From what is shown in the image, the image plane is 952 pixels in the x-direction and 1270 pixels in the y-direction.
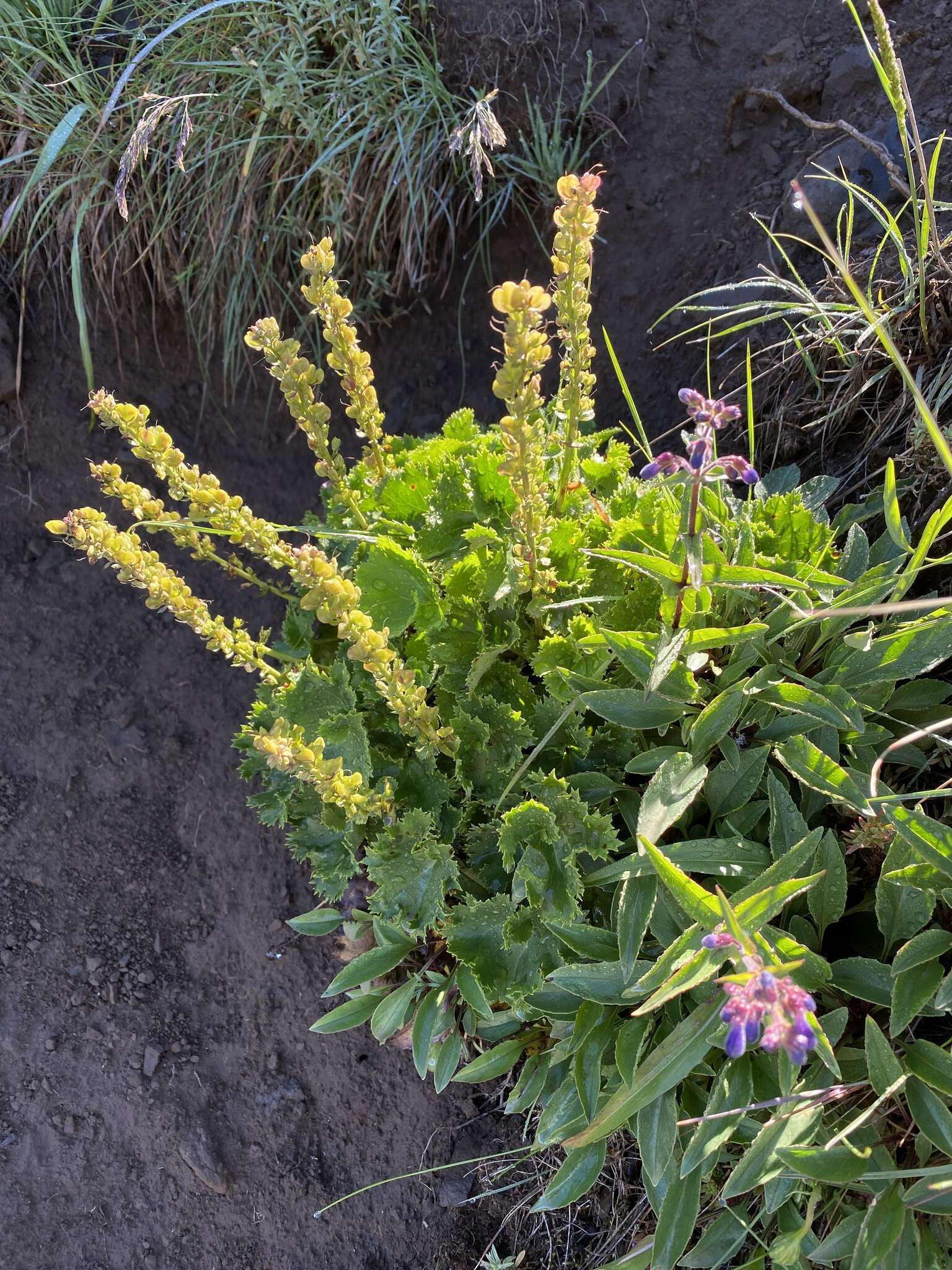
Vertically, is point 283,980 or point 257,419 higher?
point 257,419

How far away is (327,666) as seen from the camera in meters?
1.83

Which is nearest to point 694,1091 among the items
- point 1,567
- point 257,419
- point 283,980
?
point 283,980

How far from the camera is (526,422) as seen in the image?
3.91 feet

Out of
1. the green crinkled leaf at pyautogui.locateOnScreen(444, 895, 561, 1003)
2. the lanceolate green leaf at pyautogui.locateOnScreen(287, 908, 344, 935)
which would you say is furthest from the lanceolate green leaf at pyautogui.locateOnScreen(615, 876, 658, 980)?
the lanceolate green leaf at pyautogui.locateOnScreen(287, 908, 344, 935)

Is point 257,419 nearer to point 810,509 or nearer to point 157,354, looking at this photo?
point 157,354

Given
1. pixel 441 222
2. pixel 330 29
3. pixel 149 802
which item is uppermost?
pixel 330 29

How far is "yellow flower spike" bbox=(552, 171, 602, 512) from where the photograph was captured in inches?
45.4

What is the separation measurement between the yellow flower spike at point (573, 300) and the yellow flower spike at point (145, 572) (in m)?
0.59

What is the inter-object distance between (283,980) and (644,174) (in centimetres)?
246

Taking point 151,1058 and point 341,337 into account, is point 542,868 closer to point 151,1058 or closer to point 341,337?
point 341,337

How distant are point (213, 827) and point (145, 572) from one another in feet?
5.21

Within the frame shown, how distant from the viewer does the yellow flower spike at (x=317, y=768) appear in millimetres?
1147

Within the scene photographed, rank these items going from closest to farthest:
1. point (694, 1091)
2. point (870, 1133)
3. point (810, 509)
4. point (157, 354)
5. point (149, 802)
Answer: point (870, 1133) < point (694, 1091) < point (810, 509) < point (149, 802) < point (157, 354)

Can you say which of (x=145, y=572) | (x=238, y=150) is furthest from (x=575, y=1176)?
(x=238, y=150)
